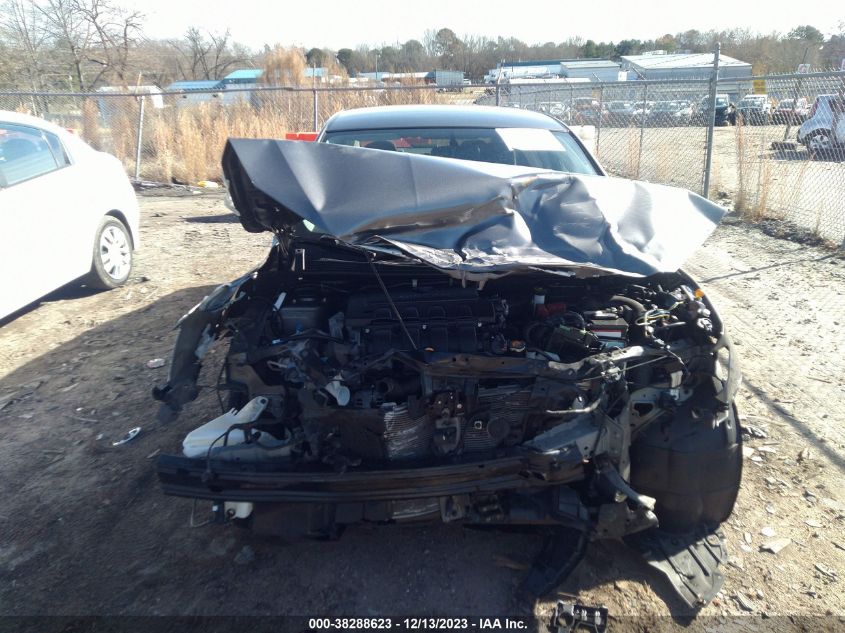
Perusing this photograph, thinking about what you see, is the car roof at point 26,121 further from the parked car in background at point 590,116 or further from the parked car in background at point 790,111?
the parked car in background at point 590,116

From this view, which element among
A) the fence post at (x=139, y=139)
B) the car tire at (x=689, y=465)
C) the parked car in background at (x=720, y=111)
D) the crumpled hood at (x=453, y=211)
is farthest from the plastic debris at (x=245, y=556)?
A: the fence post at (x=139, y=139)

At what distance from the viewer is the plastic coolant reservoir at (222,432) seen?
2.49 meters

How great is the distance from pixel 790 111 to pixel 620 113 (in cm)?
423

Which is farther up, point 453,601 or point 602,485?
→ point 602,485

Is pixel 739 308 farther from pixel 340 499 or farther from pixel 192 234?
pixel 192 234

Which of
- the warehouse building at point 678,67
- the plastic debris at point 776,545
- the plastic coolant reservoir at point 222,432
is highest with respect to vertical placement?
the warehouse building at point 678,67

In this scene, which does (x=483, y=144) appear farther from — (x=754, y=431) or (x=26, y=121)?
(x=26, y=121)

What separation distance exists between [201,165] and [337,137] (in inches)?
393

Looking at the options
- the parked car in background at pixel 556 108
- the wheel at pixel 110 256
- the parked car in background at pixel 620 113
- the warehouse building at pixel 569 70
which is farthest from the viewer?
the warehouse building at pixel 569 70

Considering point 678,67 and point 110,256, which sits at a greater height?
point 678,67

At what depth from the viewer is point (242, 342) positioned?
8.38 ft

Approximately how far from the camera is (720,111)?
1867cm

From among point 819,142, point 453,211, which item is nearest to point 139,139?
point 453,211

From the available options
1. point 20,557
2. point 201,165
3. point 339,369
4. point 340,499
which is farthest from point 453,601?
point 201,165
